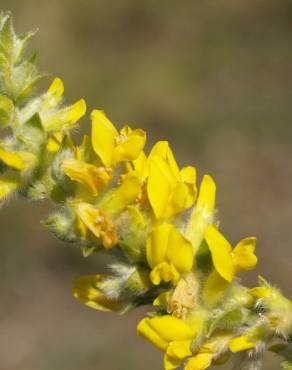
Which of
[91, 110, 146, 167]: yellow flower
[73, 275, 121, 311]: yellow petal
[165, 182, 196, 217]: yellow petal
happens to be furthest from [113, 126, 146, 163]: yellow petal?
[73, 275, 121, 311]: yellow petal

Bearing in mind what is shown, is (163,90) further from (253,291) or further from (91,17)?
(253,291)

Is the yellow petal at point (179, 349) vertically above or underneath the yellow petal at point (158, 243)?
underneath

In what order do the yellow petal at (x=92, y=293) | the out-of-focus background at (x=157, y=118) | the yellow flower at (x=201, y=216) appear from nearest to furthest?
1. the yellow flower at (x=201, y=216)
2. the yellow petal at (x=92, y=293)
3. the out-of-focus background at (x=157, y=118)

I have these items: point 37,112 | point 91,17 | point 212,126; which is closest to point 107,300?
point 37,112

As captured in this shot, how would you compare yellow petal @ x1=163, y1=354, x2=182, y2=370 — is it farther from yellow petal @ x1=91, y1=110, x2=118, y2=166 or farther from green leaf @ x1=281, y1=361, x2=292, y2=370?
yellow petal @ x1=91, y1=110, x2=118, y2=166

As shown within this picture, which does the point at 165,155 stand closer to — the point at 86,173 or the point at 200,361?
the point at 86,173

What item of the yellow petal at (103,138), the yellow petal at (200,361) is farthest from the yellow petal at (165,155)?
the yellow petal at (200,361)

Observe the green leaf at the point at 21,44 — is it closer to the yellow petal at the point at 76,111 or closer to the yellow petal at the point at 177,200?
the yellow petal at the point at 76,111
